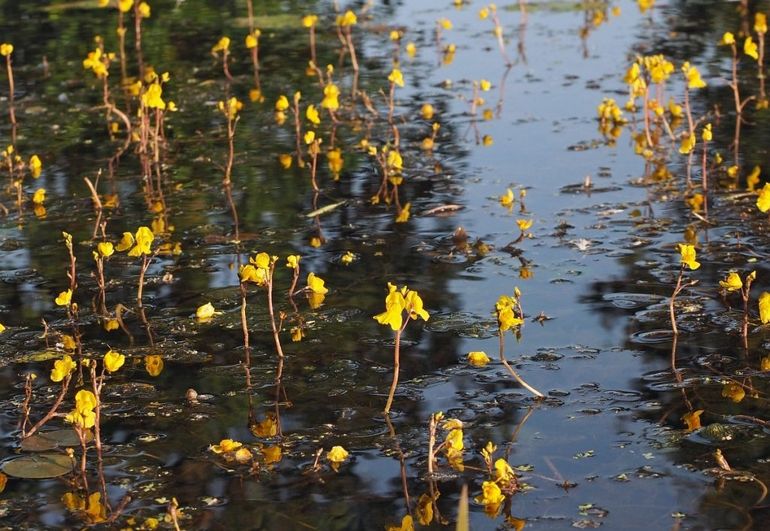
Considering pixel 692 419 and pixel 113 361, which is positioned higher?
pixel 113 361

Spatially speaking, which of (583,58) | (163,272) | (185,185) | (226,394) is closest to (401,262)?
(163,272)

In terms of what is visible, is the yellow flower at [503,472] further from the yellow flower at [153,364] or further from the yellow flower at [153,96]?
the yellow flower at [153,96]

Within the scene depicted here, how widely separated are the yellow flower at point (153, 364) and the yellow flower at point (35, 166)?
2.36 m

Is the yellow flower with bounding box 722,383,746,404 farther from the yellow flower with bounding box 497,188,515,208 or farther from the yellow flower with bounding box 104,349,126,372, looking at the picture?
A: the yellow flower with bounding box 497,188,515,208

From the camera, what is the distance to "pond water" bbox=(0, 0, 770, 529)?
9.04ft

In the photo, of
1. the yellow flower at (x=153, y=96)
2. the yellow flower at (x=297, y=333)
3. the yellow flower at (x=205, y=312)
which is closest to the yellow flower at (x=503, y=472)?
the yellow flower at (x=297, y=333)

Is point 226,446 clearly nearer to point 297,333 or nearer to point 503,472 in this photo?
point 503,472

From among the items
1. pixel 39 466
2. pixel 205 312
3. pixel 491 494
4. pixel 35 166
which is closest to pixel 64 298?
pixel 205 312

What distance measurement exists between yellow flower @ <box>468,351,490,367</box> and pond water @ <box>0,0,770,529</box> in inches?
1.1

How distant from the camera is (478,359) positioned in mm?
3352

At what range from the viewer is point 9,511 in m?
2.71

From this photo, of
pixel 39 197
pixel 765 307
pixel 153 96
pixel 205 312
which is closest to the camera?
pixel 765 307

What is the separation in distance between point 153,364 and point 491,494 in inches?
49.4

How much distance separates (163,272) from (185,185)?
124 centimetres
